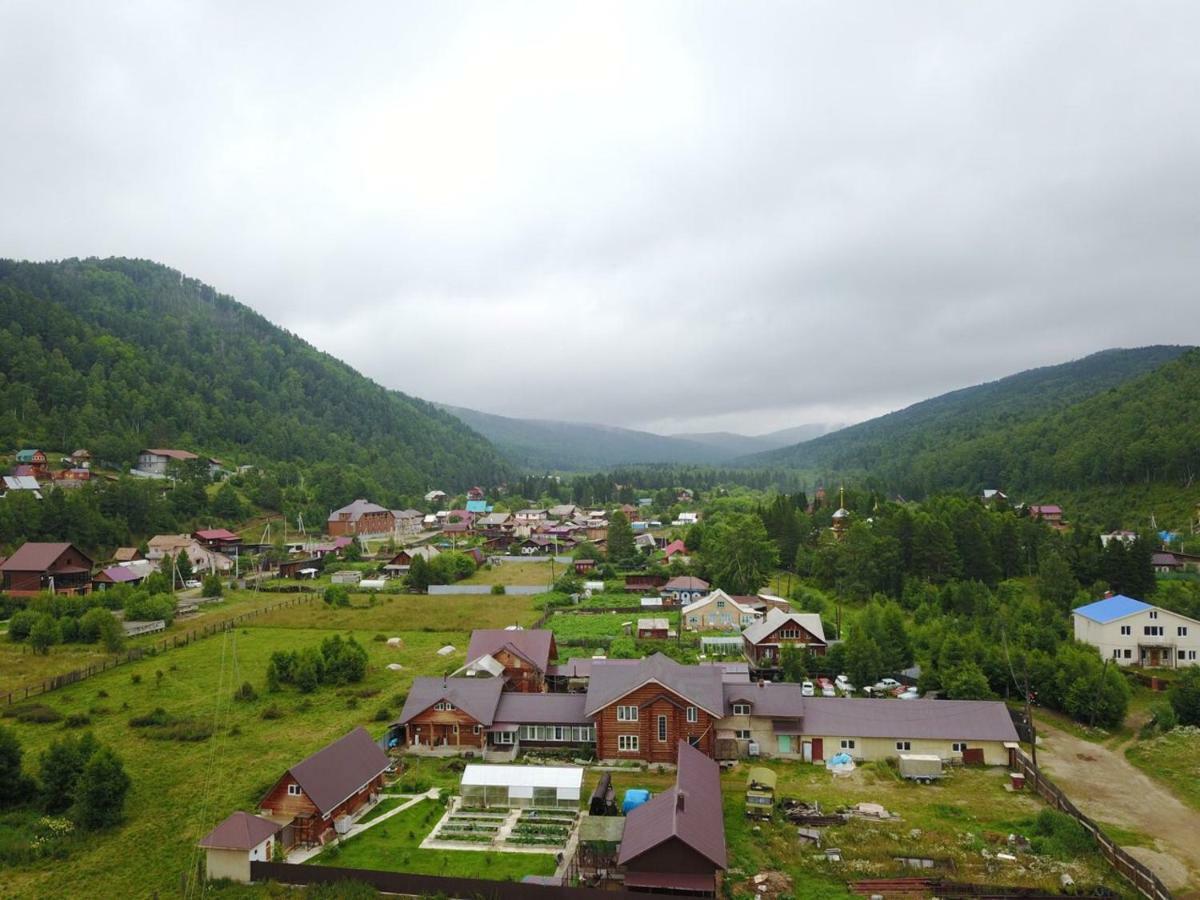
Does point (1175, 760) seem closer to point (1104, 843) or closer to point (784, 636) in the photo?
point (1104, 843)

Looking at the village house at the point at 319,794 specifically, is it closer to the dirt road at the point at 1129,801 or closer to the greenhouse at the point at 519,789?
the greenhouse at the point at 519,789

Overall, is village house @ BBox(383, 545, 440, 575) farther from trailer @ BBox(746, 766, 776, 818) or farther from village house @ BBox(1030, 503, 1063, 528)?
village house @ BBox(1030, 503, 1063, 528)

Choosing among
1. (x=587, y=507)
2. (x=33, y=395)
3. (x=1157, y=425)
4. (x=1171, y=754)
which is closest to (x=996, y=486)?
(x=1157, y=425)

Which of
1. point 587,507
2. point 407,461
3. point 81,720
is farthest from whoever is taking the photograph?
point 407,461

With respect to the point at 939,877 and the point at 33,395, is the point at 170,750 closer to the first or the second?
the point at 939,877

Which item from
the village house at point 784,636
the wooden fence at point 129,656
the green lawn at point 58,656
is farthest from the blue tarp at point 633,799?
the green lawn at point 58,656

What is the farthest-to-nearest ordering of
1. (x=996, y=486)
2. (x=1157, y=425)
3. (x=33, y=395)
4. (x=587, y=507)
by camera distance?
(x=587, y=507)
(x=996, y=486)
(x=33, y=395)
(x=1157, y=425)

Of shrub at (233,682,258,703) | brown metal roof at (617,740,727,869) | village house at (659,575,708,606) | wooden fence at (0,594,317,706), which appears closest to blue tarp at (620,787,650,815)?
brown metal roof at (617,740,727,869)
